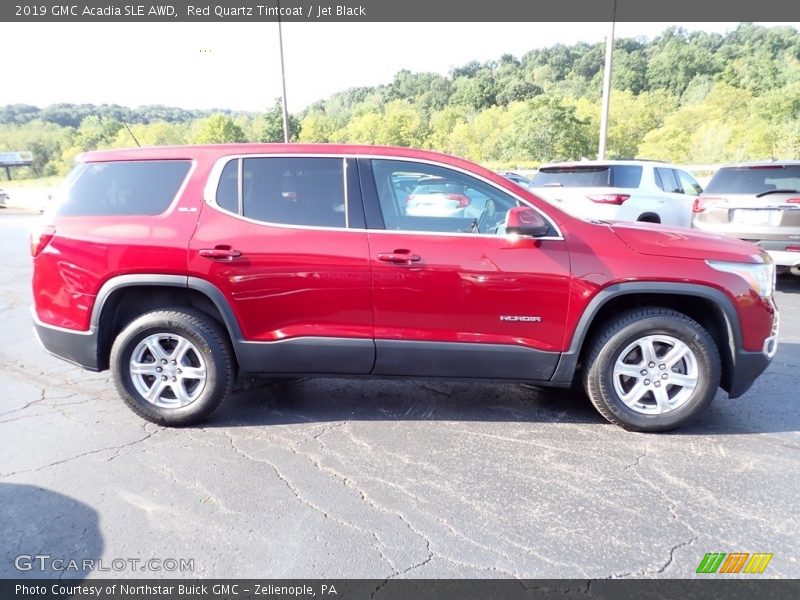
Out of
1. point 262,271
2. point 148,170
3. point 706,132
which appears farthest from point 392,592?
point 706,132

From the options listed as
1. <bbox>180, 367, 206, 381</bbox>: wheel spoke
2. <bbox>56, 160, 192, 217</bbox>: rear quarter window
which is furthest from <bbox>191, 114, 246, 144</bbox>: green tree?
<bbox>180, 367, 206, 381</bbox>: wheel spoke

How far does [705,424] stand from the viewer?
354 centimetres

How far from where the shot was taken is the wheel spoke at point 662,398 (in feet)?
11.0

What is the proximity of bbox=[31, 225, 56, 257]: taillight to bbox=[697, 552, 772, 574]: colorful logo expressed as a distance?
13.7 ft

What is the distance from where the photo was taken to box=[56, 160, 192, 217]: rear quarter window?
3465 mm

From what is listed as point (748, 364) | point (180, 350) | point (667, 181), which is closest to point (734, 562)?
point (748, 364)

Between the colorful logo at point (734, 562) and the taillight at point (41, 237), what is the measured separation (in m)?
4.19

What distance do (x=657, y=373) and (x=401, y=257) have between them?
1.83 metres

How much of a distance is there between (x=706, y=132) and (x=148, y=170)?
5619 cm

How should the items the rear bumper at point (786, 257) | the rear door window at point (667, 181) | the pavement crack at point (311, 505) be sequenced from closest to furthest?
the pavement crack at point (311, 505), the rear bumper at point (786, 257), the rear door window at point (667, 181)

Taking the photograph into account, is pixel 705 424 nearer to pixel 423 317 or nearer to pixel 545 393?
pixel 545 393

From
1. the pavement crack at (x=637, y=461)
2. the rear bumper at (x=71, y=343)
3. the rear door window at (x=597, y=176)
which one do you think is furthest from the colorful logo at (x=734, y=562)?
the rear door window at (x=597, y=176)

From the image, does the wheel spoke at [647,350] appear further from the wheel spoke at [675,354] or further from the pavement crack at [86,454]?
the pavement crack at [86,454]

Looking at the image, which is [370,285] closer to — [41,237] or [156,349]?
[156,349]
